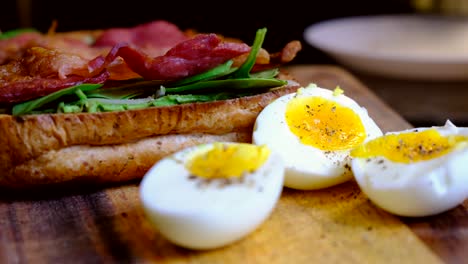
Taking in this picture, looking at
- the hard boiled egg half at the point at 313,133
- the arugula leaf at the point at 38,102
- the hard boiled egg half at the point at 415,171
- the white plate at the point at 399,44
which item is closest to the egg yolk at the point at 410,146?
the hard boiled egg half at the point at 415,171

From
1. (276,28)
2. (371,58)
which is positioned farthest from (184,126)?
(276,28)

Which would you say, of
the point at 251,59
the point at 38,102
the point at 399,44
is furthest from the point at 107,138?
the point at 399,44

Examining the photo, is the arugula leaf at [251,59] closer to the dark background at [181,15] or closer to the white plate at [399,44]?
the white plate at [399,44]

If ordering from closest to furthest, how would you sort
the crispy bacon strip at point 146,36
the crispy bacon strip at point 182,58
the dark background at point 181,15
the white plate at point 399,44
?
the crispy bacon strip at point 182,58, the crispy bacon strip at point 146,36, the white plate at point 399,44, the dark background at point 181,15

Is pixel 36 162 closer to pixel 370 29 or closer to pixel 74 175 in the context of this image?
pixel 74 175

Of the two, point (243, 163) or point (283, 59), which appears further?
point (283, 59)

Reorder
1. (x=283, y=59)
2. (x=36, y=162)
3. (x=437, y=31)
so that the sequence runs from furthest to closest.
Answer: (x=437, y=31), (x=283, y=59), (x=36, y=162)

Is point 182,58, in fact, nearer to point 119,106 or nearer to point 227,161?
point 119,106
